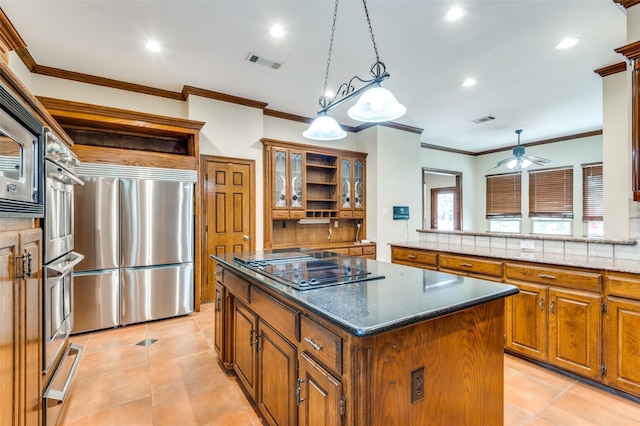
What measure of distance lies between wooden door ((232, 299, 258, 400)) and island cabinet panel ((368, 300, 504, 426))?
0.94 metres

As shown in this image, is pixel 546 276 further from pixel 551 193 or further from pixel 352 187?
pixel 551 193

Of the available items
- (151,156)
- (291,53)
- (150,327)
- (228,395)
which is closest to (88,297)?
(150,327)

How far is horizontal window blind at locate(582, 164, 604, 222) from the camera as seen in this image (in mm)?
5914

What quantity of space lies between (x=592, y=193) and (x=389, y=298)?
23.1 feet

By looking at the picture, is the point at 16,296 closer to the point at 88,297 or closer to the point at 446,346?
the point at 446,346

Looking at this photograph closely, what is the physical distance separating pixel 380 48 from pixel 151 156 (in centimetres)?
287

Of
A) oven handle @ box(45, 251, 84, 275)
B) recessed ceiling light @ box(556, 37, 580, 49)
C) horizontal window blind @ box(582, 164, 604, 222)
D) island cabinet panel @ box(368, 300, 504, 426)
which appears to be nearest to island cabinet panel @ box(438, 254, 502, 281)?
island cabinet panel @ box(368, 300, 504, 426)

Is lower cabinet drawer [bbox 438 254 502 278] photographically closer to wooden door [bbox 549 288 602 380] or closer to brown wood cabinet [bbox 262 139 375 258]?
wooden door [bbox 549 288 602 380]

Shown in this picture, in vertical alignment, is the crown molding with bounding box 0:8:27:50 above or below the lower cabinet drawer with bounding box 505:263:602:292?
above

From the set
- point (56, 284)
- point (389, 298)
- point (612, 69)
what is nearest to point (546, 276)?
point (389, 298)

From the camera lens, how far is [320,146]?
5.16 meters

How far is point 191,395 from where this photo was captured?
2.15 metres

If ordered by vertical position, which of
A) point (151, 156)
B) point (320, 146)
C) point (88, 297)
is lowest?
point (88, 297)

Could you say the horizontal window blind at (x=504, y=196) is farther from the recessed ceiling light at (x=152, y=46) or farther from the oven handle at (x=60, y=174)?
the oven handle at (x=60, y=174)
